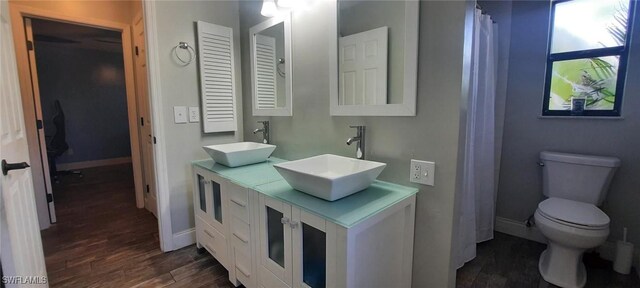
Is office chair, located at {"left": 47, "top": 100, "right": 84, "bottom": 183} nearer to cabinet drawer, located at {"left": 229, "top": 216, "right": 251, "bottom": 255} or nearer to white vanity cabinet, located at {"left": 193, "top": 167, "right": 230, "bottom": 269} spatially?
white vanity cabinet, located at {"left": 193, "top": 167, "right": 230, "bottom": 269}

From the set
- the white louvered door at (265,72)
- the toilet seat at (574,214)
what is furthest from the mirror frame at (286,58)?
the toilet seat at (574,214)

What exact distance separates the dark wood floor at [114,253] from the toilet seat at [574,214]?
84.1 inches

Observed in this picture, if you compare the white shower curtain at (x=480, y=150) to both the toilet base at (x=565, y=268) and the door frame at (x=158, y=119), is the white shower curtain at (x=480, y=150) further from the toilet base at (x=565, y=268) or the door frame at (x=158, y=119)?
the door frame at (x=158, y=119)

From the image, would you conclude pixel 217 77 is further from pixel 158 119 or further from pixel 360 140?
pixel 360 140

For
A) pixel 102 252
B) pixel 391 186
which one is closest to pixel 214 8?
pixel 391 186

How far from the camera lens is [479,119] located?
79.3 inches

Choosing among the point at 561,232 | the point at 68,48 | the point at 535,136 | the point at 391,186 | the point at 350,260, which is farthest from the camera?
the point at 68,48

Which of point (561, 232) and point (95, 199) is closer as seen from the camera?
point (561, 232)

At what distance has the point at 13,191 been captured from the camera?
106cm

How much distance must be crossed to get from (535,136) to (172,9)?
302cm

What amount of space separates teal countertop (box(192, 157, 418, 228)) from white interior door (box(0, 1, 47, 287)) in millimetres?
853

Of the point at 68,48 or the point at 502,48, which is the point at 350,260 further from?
the point at 68,48

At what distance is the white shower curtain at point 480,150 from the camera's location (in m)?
1.83

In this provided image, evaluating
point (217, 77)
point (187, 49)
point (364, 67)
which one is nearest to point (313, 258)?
point (364, 67)
